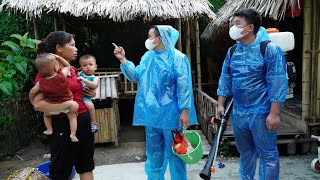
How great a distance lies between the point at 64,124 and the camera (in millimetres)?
2568

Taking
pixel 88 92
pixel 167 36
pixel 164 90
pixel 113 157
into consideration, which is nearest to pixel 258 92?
pixel 164 90

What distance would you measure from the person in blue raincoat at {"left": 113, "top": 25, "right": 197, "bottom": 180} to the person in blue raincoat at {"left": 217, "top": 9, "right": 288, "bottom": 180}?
1.59 ft

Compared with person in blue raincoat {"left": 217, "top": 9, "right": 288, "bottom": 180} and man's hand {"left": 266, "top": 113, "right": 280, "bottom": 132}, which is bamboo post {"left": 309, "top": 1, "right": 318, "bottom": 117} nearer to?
person in blue raincoat {"left": 217, "top": 9, "right": 288, "bottom": 180}

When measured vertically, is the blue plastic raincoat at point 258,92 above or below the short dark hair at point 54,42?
below

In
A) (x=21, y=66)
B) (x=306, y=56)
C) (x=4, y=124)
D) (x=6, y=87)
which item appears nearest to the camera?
(x=6, y=87)

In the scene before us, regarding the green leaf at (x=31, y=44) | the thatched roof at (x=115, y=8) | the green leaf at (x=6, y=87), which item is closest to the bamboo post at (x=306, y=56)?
the thatched roof at (x=115, y=8)

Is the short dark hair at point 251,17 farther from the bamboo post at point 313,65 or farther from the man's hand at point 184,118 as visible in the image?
the bamboo post at point 313,65

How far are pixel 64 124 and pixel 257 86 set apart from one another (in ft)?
5.60

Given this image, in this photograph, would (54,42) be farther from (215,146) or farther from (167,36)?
(215,146)

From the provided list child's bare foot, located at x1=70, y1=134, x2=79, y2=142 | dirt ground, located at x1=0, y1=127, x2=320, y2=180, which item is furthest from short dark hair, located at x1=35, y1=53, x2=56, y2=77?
dirt ground, located at x1=0, y1=127, x2=320, y2=180

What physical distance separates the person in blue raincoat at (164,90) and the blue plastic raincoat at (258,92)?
47 cm

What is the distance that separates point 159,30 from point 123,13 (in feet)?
11.4

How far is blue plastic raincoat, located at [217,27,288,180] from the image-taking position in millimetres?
2854

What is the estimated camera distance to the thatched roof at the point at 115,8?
20.8 feet
